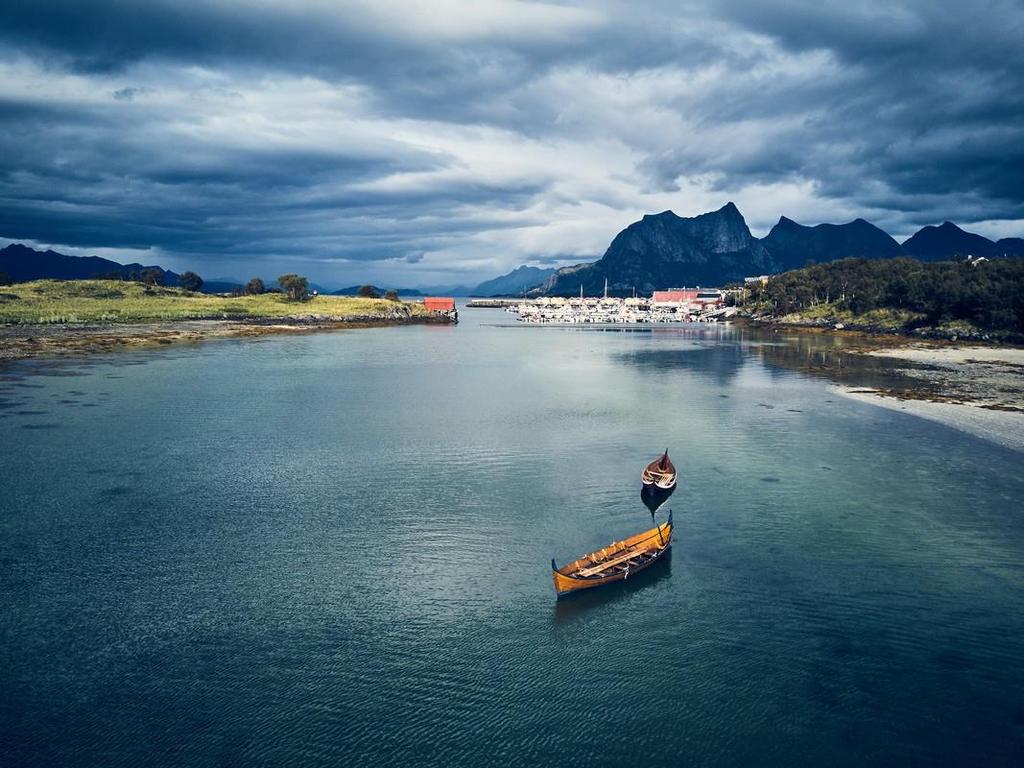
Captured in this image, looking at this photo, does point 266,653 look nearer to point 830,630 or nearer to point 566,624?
point 566,624

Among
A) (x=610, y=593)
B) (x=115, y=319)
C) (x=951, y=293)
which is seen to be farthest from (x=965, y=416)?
(x=115, y=319)

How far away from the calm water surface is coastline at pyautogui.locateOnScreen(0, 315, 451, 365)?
225ft

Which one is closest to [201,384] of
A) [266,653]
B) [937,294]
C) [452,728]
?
[266,653]

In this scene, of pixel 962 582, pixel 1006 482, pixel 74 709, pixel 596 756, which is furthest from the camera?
pixel 1006 482

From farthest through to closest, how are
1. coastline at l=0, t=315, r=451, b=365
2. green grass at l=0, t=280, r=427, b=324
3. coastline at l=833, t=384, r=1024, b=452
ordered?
green grass at l=0, t=280, r=427, b=324, coastline at l=0, t=315, r=451, b=365, coastline at l=833, t=384, r=1024, b=452

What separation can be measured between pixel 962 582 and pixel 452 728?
2275 cm

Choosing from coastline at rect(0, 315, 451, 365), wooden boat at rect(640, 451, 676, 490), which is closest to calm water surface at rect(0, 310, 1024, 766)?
wooden boat at rect(640, 451, 676, 490)

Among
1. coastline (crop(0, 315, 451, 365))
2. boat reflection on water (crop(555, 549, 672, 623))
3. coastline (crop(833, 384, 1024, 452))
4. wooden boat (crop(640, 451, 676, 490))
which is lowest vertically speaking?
boat reflection on water (crop(555, 549, 672, 623))

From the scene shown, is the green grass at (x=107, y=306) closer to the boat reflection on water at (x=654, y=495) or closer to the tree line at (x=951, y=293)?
the boat reflection on water at (x=654, y=495)

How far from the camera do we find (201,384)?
78438 mm

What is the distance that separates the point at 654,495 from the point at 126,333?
5426 inches

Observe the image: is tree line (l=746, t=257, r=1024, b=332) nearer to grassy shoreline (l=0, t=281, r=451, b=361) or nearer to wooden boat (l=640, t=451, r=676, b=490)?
wooden boat (l=640, t=451, r=676, b=490)

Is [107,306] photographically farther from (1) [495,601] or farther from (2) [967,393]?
(2) [967,393]

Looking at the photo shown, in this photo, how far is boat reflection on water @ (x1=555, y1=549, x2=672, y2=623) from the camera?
24625mm
